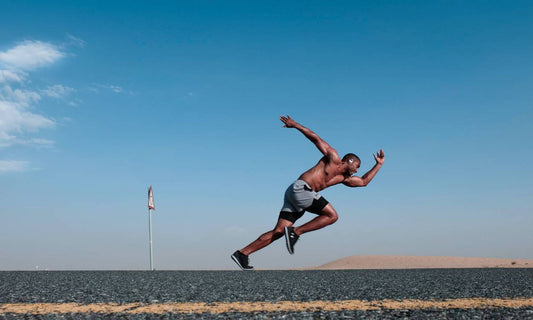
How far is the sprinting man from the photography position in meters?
6.17

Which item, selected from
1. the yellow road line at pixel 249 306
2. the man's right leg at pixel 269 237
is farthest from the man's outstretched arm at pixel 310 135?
the yellow road line at pixel 249 306

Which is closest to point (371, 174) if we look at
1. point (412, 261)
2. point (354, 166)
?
point (354, 166)

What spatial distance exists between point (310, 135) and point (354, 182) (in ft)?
3.47

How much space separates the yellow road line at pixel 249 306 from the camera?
2.65 m

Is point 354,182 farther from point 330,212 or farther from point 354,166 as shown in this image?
point 330,212

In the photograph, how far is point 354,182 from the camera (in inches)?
259

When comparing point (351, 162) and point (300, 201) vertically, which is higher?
point (351, 162)

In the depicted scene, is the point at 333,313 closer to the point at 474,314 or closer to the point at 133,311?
the point at 474,314

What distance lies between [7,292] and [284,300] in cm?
239

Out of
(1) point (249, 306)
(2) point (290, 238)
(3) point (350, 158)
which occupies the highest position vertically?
(3) point (350, 158)

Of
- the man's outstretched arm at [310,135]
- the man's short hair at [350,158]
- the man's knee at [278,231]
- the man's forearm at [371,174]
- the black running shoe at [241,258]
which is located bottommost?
the black running shoe at [241,258]

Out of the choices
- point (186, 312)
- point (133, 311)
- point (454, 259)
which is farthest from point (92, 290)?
point (454, 259)

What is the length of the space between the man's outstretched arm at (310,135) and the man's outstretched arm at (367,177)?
23.7 inches

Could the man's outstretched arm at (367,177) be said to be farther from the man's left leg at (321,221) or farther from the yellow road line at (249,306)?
the yellow road line at (249,306)
